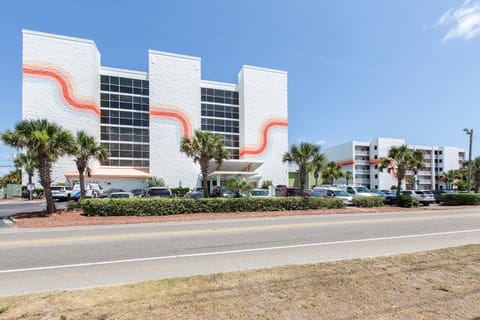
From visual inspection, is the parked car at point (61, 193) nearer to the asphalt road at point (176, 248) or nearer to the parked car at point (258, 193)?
the asphalt road at point (176, 248)

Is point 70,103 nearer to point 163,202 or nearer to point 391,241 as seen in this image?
point 163,202

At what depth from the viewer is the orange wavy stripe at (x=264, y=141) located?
1623 inches

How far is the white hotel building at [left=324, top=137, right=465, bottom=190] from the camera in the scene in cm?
6388

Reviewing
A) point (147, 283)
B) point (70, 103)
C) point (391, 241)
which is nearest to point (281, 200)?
point (391, 241)

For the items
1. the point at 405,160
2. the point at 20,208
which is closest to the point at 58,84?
the point at 20,208

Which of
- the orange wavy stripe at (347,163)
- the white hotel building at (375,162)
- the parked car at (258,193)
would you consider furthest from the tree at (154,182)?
the orange wavy stripe at (347,163)

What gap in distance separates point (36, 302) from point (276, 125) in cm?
4169

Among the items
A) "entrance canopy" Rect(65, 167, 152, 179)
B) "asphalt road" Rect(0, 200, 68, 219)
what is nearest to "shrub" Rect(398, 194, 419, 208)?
"asphalt road" Rect(0, 200, 68, 219)

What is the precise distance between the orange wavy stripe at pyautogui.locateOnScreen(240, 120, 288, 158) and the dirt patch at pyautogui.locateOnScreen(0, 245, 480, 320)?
36301mm

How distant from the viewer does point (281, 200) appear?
17.8m

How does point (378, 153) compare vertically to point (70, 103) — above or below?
below

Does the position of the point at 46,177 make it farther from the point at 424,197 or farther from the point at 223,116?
the point at 424,197

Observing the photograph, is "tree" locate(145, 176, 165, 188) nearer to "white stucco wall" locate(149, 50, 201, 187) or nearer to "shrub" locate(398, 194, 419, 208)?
"white stucco wall" locate(149, 50, 201, 187)

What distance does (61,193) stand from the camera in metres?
26.3
